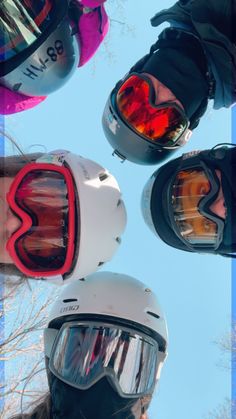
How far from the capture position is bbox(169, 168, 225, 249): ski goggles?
107 inches

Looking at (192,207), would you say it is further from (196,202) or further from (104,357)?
(104,357)

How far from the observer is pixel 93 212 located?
280cm

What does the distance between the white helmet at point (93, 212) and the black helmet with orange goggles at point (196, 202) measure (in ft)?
0.91

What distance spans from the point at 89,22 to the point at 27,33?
63 cm

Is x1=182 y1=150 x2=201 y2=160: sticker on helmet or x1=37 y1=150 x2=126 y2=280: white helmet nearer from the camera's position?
x1=37 y1=150 x2=126 y2=280: white helmet

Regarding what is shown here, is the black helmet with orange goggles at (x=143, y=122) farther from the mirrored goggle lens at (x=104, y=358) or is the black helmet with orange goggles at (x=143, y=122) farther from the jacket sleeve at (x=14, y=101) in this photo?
the mirrored goggle lens at (x=104, y=358)

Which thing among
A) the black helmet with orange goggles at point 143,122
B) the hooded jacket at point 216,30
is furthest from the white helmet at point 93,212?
the hooded jacket at point 216,30

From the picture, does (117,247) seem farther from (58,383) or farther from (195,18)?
(195,18)

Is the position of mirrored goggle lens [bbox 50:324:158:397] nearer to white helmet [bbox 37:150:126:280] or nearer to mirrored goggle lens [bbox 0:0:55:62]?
white helmet [bbox 37:150:126:280]

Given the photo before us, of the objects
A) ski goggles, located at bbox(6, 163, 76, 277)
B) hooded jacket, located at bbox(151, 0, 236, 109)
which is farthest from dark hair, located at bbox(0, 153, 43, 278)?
A: hooded jacket, located at bbox(151, 0, 236, 109)

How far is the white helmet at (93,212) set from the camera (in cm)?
276

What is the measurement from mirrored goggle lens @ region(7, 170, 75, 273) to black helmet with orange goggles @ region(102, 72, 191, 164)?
0.76 metres

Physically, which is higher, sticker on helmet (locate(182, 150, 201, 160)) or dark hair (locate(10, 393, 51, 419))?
sticker on helmet (locate(182, 150, 201, 160))

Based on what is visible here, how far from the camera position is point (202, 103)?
317 centimetres
